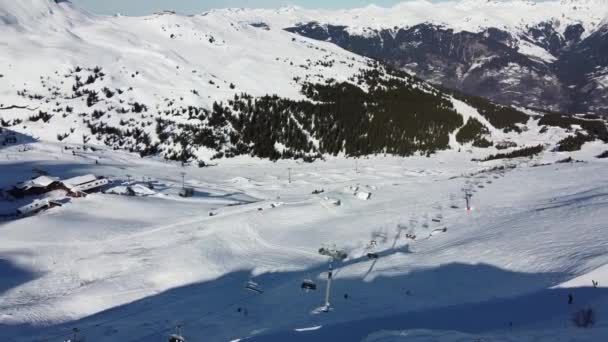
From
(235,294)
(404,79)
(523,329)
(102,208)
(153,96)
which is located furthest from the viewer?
(404,79)

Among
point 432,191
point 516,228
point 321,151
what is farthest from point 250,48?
point 516,228

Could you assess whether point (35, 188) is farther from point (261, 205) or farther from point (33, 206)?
point (261, 205)

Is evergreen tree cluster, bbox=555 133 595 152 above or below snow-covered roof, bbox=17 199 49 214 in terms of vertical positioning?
above

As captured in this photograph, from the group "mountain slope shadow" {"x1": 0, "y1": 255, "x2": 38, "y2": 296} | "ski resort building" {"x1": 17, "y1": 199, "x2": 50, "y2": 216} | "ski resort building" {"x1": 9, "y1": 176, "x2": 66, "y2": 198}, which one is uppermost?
"ski resort building" {"x1": 9, "y1": 176, "x2": 66, "y2": 198}

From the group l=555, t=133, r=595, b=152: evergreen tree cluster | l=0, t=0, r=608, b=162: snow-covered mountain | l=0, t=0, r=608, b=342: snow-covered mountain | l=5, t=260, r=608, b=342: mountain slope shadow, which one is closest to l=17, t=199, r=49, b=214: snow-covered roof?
l=0, t=0, r=608, b=342: snow-covered mountain

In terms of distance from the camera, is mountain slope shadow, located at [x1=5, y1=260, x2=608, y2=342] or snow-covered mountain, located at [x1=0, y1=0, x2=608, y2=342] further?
snow-covered mountain, located at [x1=0, y1=0, x2=608, y2=342]

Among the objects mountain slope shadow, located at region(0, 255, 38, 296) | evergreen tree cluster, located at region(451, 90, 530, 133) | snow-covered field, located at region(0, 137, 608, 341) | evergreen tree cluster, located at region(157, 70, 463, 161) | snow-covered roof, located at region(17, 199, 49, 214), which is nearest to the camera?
snow-covered field, located at region(0, 137, 608, 341)

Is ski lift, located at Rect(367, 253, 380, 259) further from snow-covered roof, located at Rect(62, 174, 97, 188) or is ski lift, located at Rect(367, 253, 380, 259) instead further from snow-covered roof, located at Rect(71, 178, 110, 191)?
snow-covered roof, located at Rect(62, 174, 97, 188)

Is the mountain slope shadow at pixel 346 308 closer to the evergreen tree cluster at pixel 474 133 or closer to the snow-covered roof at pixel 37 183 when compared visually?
the snow-covered roof at pixel 37 183

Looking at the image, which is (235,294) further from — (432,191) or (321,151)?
(321,151)
